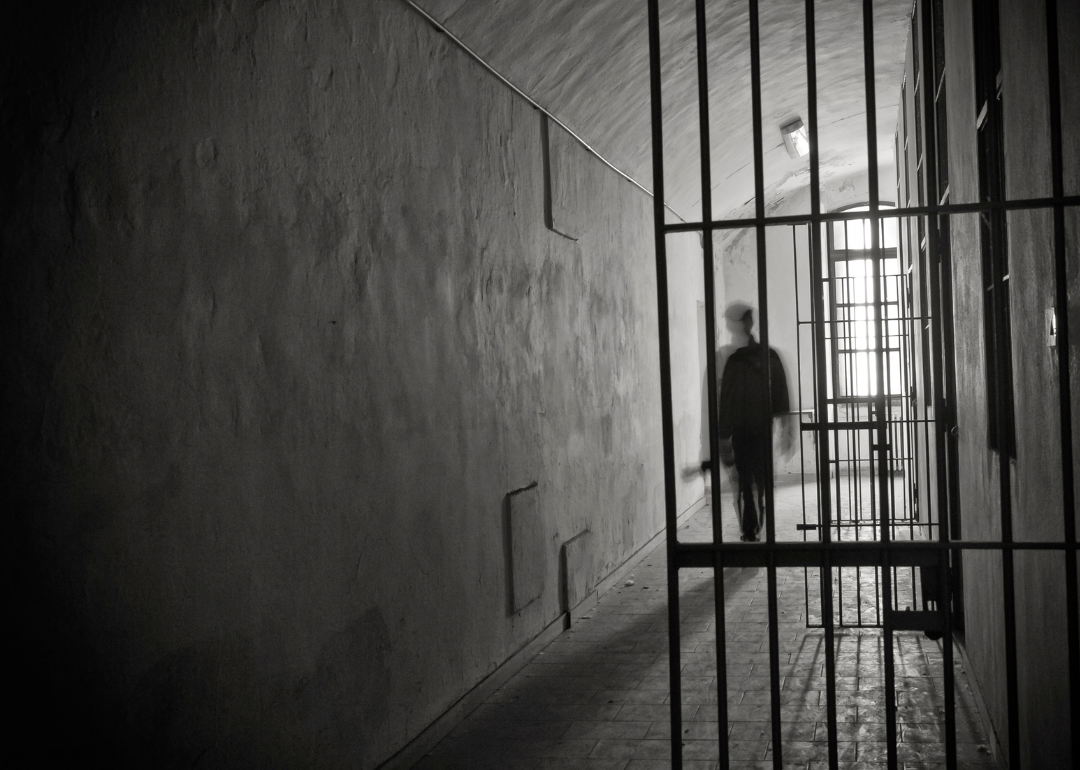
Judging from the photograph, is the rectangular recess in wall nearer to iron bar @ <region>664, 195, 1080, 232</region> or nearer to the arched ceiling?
the arched ceiling

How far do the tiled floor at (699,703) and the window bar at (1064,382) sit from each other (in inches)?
72.2

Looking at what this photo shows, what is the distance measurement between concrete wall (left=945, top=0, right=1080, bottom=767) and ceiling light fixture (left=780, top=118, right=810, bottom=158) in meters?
6.84

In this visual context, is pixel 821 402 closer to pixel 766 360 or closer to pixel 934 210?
pixel 766 360

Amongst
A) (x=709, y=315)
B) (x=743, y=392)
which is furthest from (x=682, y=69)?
(x=709, y=315)

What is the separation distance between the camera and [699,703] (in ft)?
17.0

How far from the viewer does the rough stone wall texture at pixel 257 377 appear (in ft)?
8.45

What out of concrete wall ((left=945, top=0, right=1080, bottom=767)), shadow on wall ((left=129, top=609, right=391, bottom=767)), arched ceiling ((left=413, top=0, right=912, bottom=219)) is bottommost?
shadow on wall ((left=129, top=609, right=391, bottom=767))

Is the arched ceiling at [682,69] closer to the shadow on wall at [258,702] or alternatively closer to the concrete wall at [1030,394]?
the concrete wall at [1030,394]

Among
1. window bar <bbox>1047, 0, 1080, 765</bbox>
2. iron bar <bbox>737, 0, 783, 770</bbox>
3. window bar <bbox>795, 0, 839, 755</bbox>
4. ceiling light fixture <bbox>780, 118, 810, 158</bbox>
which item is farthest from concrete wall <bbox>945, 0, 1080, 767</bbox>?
ceiling light fixture <bbox>780, 118, 810, 158</bbox>

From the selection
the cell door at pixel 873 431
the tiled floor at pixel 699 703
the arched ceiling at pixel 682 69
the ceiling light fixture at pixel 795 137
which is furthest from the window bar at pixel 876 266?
the ceiling light fixture at pixel 795 137

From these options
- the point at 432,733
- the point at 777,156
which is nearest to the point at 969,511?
the point at 432,733

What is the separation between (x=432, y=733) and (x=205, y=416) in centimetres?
225

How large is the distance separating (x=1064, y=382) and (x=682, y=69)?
634 centimetres

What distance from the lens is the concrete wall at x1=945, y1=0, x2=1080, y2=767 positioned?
2893 millimetres
